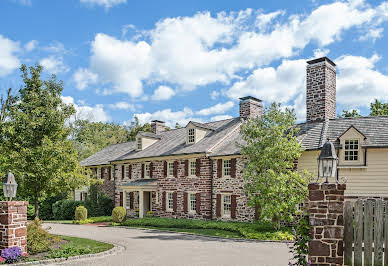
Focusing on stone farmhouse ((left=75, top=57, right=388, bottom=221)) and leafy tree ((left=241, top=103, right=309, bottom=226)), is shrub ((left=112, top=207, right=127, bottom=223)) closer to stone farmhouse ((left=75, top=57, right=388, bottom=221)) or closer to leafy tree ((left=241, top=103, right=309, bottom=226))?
stone farmhouse ((left=75, top=57, right=388, bottom=221))

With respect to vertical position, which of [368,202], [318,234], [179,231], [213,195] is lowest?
[179,231]

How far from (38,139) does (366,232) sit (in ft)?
55.2

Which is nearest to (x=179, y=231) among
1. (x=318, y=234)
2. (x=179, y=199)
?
(x=179, y=199)

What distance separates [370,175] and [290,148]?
13.9ft

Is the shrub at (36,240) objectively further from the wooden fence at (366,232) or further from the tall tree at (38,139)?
the wooden fence at (366,232)

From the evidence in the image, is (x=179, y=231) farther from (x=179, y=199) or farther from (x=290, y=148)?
(x=290, y=148)

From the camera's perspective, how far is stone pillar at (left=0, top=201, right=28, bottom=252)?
11.9 metres

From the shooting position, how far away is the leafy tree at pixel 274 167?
59.7 feet

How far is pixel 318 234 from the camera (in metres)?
8.27

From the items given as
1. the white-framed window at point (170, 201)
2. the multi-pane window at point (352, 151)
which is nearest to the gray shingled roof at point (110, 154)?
the white-framed window at point (170, 201)

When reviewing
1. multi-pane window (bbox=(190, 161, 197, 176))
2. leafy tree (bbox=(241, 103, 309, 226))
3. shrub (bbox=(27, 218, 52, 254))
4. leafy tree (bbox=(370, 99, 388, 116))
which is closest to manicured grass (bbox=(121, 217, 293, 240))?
leafy tree (bbox=(241, 103, 309, 226))

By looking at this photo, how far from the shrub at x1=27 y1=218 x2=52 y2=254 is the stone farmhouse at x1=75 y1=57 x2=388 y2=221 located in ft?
36.8

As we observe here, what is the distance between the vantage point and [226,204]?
24.3 meters

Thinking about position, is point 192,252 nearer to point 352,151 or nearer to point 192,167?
point 352,151
